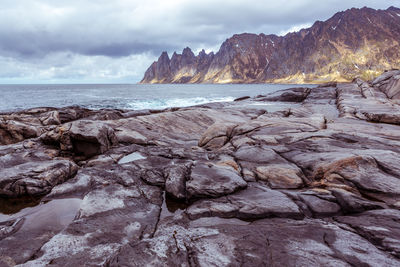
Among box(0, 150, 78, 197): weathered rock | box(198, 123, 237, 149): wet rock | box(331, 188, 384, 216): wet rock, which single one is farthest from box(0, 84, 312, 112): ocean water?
box(331, 188, 384, 216): wet rock

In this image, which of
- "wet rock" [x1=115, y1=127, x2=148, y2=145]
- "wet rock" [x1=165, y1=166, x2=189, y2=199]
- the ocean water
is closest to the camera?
"wet rock" [x1=165, y1=166, x2=189, y2=199]

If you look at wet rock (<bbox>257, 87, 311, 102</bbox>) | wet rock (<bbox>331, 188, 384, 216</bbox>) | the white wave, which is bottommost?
wet rock (<bbox>331, 188, 384, 216</bbox>)

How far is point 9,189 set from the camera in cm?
716

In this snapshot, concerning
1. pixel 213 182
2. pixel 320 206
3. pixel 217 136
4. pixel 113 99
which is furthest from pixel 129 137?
pixel 113 99

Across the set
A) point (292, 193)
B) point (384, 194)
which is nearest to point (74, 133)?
point (292, 193)

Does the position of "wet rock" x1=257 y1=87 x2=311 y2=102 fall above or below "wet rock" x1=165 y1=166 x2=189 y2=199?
above

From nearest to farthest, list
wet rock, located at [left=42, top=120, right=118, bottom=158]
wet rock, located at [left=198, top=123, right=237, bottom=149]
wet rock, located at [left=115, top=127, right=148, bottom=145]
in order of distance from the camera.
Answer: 1. wet rock, located at [left=42, top=120, right=118, bottom=158]
2. wet rock, located at [left=198, top=123, right=237, bottom=149]
3. wet rock, located at [left=115, top=127, right=148, bottom=145]

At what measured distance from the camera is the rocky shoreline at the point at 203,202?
13.7 feet

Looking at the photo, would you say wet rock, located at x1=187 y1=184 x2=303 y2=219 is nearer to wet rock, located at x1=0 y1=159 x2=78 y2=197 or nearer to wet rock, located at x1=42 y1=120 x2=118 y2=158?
wet rock, located at x1=0 y1=159 x2=78 y2=197

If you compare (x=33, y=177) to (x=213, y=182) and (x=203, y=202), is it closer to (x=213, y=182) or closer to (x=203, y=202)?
(x=203, y=202)

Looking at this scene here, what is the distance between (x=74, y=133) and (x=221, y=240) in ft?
32.4

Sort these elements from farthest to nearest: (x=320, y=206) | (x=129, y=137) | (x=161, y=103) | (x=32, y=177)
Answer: (x=161, y=103)
(x=129, y=137)
(x=32, y=177)
(x=320, y=206)

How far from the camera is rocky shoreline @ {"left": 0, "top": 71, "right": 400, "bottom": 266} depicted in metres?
4.18

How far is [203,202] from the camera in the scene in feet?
21.5
